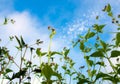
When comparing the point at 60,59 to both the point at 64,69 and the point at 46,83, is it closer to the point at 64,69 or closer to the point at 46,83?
the point at 64,69

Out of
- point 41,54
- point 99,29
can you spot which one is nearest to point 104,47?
point 41,54

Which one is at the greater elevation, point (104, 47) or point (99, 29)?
point (99, 29)

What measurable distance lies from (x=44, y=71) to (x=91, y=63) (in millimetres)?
927

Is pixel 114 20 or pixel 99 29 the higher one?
pixel 114 20

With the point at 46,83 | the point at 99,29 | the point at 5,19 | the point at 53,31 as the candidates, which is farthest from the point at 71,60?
the point at 5,19

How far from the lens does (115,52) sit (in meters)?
1.97

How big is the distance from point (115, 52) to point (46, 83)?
0.58 meters

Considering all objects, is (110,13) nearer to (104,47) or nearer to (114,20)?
(114,20)

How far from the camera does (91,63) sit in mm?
2385

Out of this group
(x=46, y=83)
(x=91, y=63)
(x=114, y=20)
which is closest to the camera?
(x=46, y=83)

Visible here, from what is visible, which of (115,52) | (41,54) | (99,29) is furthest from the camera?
(99,29)

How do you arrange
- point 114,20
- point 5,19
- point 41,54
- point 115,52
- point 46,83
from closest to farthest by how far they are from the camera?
1. point 46,83
2. point 115,52
3. point 41,54
4. point 114,20
5. point 5,19

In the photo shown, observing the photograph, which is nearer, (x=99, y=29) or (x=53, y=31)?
(x=53, y=31)

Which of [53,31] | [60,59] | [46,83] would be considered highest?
[60,59]
